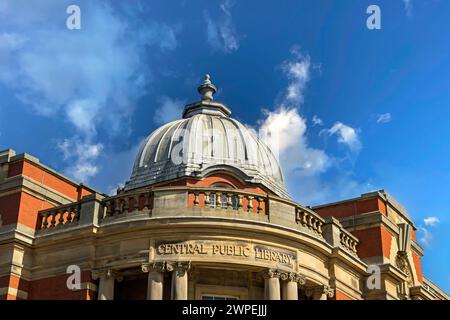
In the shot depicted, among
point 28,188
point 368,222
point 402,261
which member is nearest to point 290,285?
point 368,222

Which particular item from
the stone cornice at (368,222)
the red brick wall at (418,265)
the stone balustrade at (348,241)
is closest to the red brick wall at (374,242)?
the stone cornice at (368,222)

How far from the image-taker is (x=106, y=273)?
22625 millimetres

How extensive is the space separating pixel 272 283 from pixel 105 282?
5.20 meters

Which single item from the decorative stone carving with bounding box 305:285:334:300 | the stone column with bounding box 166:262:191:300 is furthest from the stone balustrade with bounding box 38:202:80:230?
the decorative stone carving with bounding box 305:285:334:300

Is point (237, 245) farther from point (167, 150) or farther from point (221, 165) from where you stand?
point (167, 150)

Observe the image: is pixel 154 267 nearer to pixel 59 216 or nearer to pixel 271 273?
pixel 271 273

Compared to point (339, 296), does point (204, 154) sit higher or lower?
higher

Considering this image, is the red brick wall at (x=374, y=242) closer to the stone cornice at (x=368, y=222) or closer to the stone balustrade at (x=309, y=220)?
the stone cornice at (x=368, y=222)

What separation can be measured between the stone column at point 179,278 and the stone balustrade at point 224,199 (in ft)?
6.73

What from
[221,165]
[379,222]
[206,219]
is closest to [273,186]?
[221,165]

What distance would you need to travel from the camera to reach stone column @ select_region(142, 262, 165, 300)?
21.8 meters

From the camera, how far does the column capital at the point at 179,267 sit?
21.9 metres

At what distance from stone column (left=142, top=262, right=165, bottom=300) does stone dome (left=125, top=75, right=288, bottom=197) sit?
361 inches
